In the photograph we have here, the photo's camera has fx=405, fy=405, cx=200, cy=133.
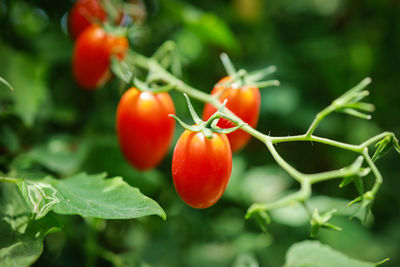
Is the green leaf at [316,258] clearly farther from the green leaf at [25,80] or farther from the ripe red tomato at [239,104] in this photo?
the green leaf at [25,80]

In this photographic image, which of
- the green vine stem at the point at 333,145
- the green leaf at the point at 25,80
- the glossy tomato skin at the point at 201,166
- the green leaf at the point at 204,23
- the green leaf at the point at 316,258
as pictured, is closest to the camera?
the green vine stem at the point at 333,145

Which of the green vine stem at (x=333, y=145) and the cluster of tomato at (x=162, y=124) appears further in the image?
the cluster of tomato at (x=162, y=124)

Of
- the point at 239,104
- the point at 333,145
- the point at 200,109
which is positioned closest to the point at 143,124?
the point at 239,104

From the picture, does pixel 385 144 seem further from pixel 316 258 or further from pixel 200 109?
pixel 200 109

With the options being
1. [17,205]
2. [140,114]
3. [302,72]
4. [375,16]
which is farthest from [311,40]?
[17,205]

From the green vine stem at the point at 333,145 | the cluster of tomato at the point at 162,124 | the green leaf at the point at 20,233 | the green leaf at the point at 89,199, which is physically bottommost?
the green leaf at the point at 20,233

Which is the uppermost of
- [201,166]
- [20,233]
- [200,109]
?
[201,166]

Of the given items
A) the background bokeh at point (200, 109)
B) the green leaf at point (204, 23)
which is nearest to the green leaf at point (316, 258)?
the background bokeh at point (200, 109)

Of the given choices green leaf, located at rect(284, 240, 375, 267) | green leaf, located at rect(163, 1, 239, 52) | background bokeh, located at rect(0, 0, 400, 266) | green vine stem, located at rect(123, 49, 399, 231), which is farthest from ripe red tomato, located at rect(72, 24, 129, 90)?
green leaf, located at rect(284, 240, 375, 267)

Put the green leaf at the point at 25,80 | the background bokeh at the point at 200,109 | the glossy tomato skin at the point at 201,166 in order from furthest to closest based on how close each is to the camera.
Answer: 1. the background bokeh at the point at 200,109
2. the green leaf at the point at 25,80
3. the glossy tomato skin at the point at 201,166
